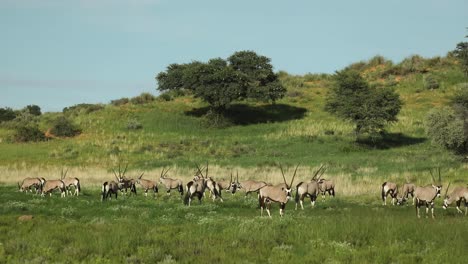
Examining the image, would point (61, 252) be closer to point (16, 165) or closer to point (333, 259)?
point (333, 259)

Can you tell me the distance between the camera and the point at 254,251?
509 inches

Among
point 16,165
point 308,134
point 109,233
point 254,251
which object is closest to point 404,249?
point 254,251

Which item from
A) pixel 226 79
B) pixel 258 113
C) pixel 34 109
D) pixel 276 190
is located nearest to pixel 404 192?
pixel 276 190

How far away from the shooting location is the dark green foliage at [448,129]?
4156cm

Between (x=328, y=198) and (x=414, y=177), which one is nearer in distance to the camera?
(x=328, y=198)

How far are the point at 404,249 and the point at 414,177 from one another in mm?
23440

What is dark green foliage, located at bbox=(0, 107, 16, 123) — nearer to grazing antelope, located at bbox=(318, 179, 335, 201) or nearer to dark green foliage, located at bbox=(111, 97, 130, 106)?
dark green foliage, located at bbox=(111, 97, 130, 106)

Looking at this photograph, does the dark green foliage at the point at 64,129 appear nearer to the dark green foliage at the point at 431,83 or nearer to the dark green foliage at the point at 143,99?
the dark green foliage at the point at 143,99

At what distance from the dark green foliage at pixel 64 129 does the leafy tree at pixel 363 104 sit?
117 feet

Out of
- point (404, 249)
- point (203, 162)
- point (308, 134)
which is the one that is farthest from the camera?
point (308, 134)

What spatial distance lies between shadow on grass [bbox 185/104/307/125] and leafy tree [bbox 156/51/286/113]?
2.91m

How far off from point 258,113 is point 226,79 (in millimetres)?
10480

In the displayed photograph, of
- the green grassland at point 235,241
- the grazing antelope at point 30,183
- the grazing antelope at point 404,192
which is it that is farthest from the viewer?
the grazing antelope at point 30,183

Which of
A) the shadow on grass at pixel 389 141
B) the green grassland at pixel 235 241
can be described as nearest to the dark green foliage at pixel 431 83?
the shadow on grass at pixel 389 141
